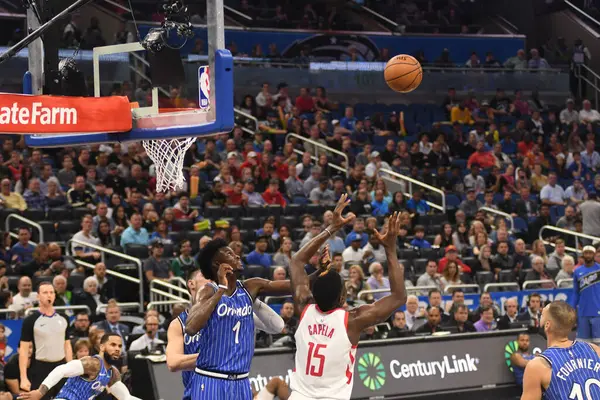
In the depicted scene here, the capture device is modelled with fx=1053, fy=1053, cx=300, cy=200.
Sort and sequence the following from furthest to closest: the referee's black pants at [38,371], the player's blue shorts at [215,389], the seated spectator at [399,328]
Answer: the seated spectator at [399,328]
the referee's black pants at [38,371]
the player's blue shorts at [215,389]

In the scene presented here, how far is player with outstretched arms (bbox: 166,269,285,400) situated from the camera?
7277 mm

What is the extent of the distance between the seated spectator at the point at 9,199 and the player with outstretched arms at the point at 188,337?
336 inches

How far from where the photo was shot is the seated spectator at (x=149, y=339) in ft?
41.2

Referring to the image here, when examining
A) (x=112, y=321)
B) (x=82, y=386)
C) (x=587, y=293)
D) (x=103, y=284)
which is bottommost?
(x=82, y=386)

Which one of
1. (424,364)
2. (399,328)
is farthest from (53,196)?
(424,364)

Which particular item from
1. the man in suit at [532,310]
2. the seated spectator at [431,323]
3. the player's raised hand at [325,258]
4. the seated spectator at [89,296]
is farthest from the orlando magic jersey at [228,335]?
the man in suit at [532,310]

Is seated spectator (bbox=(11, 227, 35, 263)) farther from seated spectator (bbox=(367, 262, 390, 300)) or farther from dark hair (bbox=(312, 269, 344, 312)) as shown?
dark hair (bbox=(312, 269, 344, 312))

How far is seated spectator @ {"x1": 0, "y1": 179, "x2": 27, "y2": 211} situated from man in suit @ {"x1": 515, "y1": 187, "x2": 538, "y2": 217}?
942 cm

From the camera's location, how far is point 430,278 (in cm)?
1628

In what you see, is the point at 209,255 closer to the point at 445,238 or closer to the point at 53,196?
the point at 53,196

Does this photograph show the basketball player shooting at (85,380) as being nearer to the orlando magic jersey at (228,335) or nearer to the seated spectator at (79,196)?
the orlando magic jersey at (228,335)

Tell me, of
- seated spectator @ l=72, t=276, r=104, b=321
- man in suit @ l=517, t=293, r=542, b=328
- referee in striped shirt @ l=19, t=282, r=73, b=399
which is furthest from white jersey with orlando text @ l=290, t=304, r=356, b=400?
man in suit @ l=517, t=293, r=542, b=328

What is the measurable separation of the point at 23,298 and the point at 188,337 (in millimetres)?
5895

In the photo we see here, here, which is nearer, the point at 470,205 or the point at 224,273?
the point at 224,273
